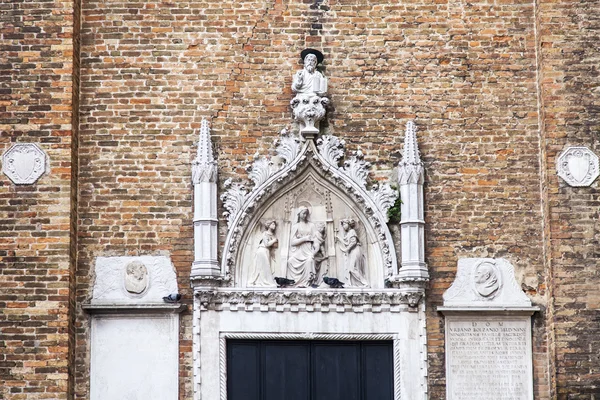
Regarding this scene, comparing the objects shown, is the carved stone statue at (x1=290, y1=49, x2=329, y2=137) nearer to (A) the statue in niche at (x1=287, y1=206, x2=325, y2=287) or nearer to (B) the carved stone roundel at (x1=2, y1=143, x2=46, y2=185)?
(A) the statue in niche at (x1=287, y1=206, x2=325, y2=287)

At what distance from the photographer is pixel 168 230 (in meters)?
15.8

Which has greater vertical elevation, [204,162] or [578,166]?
[204,162]

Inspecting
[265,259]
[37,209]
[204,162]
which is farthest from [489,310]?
[37,209]

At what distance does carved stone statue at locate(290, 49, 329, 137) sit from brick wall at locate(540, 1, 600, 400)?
8.47 feet

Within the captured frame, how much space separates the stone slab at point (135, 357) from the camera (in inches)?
602

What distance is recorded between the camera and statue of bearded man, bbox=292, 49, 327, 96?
629 inches

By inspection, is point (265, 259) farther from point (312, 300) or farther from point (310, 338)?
point (310, 338)

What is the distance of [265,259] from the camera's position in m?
15.6

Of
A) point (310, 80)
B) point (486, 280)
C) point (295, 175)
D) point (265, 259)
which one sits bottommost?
point (486, 280)

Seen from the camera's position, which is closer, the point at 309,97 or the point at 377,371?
the point at 377,371

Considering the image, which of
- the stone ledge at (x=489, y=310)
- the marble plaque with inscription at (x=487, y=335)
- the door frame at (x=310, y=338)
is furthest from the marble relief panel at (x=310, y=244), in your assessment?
the marble plaque with inscription at (x=487, y=335)

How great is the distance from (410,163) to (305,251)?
1.57 meters

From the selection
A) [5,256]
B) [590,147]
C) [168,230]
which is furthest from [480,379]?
[5,256]

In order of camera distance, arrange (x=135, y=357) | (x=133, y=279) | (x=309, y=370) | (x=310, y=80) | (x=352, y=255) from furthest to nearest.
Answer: (x=310, y=80) < (x=352, y=255) < (x=133, y=279) < (x=309, y=370) < (x=135, y=357)
